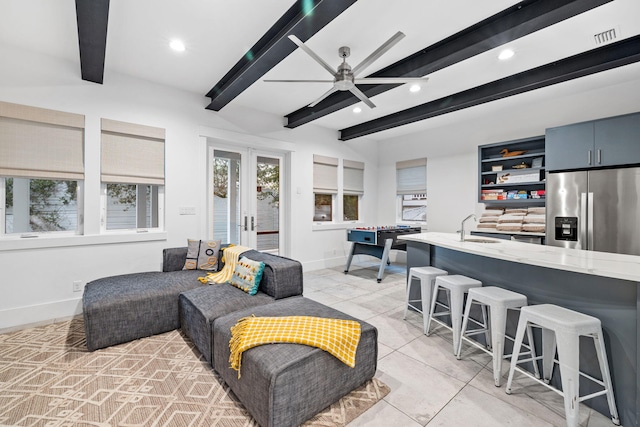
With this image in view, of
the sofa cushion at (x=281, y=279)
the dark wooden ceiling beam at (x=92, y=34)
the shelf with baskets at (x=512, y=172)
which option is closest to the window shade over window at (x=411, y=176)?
the shelf with baskets at (x=512, y=172)

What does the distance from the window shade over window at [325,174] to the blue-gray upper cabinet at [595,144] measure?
3.45m

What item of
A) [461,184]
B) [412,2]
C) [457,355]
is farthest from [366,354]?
[461,184]

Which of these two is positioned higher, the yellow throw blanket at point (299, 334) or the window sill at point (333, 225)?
the window sill at point (333, 225)

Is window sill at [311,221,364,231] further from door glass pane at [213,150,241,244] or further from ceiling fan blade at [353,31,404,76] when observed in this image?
ceiling fan blade at [353,31,404,76]

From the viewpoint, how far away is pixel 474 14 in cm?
229

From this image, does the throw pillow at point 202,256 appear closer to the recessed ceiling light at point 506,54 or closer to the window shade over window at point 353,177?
the window shade over window at point 353,177

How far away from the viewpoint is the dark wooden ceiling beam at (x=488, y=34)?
2.00m

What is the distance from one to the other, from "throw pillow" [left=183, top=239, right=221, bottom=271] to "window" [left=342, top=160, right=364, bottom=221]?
326cm

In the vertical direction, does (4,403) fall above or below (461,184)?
below

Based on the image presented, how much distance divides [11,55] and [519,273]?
514 centimetres

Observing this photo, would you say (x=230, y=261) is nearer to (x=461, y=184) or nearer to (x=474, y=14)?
(x=474, y=14)

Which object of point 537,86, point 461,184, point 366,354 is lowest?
point 366,354

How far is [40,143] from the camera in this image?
2908mm

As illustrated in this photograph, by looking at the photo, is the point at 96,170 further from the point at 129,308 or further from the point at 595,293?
the point at 595,293
